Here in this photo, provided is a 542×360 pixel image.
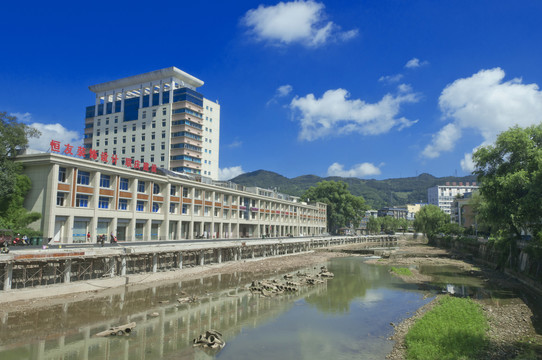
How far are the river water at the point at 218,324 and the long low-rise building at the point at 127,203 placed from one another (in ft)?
59.0

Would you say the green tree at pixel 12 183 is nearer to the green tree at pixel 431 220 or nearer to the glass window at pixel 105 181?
the glass window at pixel 105 181

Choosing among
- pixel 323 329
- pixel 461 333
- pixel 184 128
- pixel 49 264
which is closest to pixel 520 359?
pixel 461 333

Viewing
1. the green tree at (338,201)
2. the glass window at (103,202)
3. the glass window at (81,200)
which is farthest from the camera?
the green tree at (338,201)

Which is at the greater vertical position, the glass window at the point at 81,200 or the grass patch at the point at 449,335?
the glass window at the point at 81,200

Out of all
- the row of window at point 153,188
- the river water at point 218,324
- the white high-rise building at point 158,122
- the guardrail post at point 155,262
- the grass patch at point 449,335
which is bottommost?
the river water at point 218,324

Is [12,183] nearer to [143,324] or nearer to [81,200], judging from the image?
[81,200]

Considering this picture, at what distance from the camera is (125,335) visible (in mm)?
21844

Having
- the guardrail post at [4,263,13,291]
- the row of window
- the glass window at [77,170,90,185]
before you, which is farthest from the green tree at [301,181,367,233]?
the guardrail post at [4,263,13,291]

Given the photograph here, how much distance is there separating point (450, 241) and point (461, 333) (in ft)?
312

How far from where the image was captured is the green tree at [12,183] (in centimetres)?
4219

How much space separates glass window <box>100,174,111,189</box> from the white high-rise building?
43.5 meters

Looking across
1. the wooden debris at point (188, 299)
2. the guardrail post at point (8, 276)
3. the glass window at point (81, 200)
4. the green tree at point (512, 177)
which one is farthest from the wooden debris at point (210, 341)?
the glass window at point (81, 200)

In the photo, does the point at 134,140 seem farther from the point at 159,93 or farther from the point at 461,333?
the point at 461,333

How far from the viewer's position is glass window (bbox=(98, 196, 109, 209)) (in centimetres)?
5154
